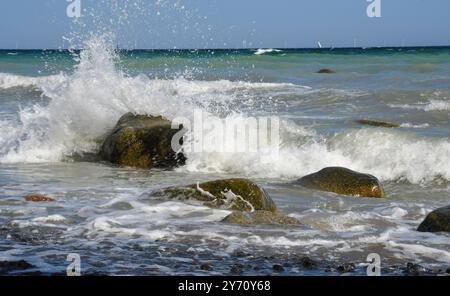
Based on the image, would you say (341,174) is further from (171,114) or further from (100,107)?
(100,107)

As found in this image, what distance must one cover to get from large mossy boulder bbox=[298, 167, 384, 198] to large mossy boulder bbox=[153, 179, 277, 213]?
4.18 ft

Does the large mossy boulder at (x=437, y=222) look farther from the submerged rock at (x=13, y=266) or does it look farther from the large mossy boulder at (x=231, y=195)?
the submerged rock at (x=13, y=266)

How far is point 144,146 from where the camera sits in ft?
31.0

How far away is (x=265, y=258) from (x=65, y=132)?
6668 millimetres

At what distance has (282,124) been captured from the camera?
1112cm

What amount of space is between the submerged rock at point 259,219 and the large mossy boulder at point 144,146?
11.8ft

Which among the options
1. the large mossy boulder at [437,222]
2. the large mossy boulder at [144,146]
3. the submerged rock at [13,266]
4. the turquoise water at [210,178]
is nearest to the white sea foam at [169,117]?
the turquoise water at [210,178]

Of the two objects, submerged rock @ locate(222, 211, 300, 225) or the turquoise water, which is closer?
the turquoise water

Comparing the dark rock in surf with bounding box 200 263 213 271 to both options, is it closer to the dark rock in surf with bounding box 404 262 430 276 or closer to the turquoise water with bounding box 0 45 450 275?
the turquoise water with bounding box 0 45 450 275

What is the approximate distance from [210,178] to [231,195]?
2.30m

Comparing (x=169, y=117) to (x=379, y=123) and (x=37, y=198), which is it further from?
(x=379, y=123)

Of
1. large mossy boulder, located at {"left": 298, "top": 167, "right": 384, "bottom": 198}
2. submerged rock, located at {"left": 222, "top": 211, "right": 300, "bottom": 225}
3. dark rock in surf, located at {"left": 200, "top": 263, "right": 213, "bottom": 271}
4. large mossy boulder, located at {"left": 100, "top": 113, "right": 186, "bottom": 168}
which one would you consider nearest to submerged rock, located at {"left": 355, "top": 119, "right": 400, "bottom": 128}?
large mossy boulder, located at {"left": 100, "top": 113, "right": 186, "bottom": 168}

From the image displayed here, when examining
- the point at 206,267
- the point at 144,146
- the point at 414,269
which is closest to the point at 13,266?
the point at 206,267

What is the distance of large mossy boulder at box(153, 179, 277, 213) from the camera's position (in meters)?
6.40
